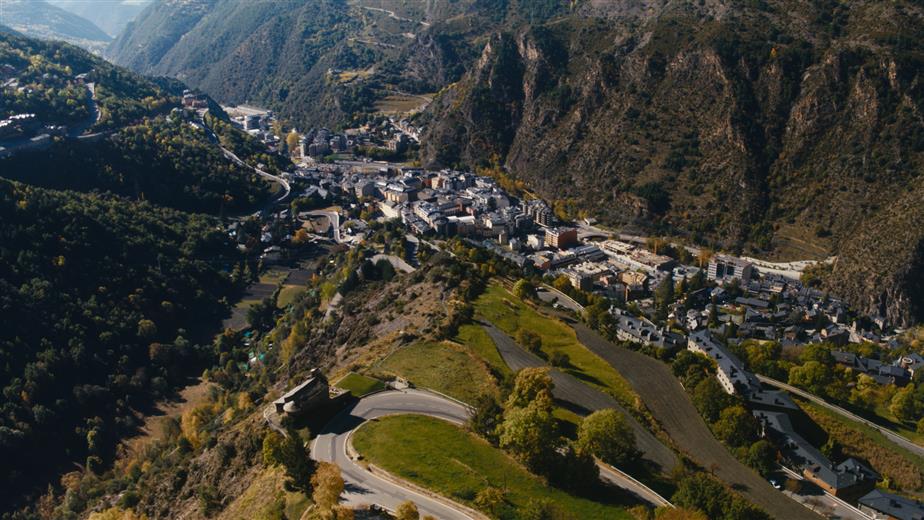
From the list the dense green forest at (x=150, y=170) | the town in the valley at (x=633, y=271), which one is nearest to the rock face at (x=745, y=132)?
the town in the valley at (x=633, y=271)

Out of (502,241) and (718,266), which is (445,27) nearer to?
(502,241)

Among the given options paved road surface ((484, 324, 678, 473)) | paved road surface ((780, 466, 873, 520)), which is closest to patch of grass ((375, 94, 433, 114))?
paved road surface ((484, 324, 678, 473))

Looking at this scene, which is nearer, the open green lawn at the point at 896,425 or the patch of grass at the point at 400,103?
the open green lawn at the point at 896,425

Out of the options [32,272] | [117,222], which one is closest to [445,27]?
[117,222]

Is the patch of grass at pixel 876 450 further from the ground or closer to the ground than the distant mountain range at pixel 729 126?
closer to the ground

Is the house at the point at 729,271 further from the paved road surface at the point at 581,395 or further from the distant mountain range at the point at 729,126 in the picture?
the paved road surface at the point at 581,395
